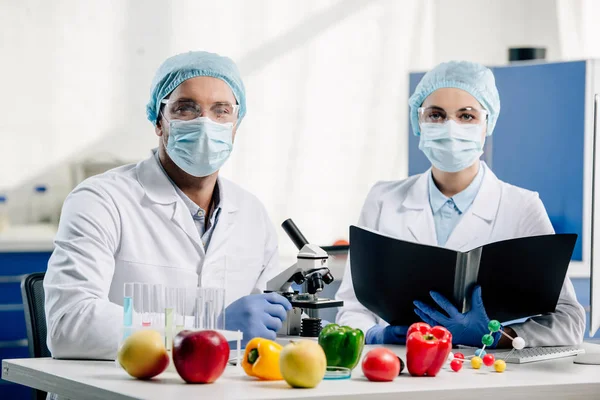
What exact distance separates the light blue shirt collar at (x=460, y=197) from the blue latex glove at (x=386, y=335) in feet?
1.59

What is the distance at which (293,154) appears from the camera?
5.56 metres

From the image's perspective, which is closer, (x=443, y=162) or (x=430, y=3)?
(x=443, y=162)

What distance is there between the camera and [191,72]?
2.50m

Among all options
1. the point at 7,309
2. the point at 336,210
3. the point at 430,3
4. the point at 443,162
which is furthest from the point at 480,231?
the point at 430,3

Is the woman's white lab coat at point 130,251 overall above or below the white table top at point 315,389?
above

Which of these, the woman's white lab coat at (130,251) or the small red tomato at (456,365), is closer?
the small red tomato at (456,365)

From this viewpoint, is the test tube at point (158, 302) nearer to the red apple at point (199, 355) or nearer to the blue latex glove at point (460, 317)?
the red apple at point (199, 355)

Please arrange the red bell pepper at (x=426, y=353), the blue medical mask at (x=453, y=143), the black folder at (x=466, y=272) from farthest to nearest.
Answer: the blue medical mask at (x=453, y=143)
the black folder at (x=466, y=272)
the red bell pepper at (x=426, y=353)

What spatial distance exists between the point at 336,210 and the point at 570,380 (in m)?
3.85

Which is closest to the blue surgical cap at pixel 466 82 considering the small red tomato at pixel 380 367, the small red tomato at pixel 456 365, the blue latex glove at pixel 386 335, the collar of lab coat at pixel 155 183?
the blue latex glove at pixel 386 335

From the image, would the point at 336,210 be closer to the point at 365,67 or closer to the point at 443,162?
the point at 365,67

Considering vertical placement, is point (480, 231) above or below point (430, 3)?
below

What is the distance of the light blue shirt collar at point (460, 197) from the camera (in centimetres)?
279

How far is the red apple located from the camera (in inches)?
65.2
